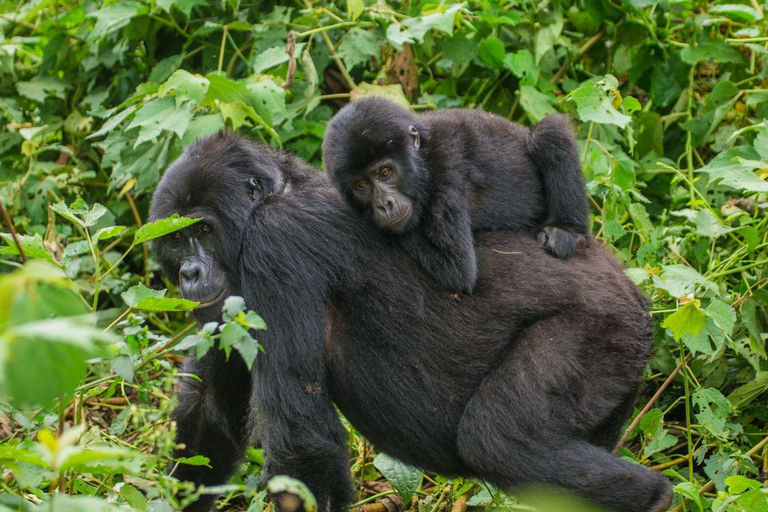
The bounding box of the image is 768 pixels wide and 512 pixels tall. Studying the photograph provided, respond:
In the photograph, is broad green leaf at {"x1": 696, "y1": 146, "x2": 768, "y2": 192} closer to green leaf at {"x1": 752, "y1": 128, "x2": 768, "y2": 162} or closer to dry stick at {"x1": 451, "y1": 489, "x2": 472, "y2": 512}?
green leaf at {"x1": 752, "y1": 128, "x2": 768, "y2": 162}

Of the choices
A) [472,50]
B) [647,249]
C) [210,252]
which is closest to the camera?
[210,252]

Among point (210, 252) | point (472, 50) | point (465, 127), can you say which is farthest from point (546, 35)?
point (210, 252)

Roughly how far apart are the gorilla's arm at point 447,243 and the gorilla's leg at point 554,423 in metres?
0.36

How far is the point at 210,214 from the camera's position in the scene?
352cm

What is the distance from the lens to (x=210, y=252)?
353 centimetres

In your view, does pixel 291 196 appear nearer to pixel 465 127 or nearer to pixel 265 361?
pixel 265 361

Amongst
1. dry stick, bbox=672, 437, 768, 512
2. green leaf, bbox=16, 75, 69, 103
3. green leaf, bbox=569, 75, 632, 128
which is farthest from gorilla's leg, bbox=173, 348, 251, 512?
green leaf, bbox=16, 75, 69, 103

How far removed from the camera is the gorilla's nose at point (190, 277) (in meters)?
3.45

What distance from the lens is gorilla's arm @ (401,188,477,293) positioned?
3.56m

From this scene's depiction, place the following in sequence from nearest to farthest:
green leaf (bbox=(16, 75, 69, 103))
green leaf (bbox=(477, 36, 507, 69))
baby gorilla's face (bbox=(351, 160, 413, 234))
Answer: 1. baby gorilla's face (bbox=(351, 160, 413, 234))
2. green leaf (bbox=(477, 36, 507, 69))
3. green leaf (bbox=(16, 75, 69, 103))

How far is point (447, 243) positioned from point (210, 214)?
0.98 meters

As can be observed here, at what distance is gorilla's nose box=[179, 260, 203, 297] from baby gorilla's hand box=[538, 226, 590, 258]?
1485 mm

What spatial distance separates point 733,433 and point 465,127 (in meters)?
1.89

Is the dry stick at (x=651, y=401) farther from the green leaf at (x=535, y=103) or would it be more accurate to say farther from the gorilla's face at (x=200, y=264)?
the gorilla's face at (x=200, y=264)
